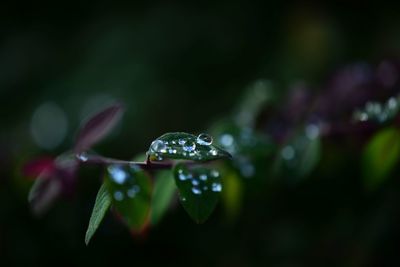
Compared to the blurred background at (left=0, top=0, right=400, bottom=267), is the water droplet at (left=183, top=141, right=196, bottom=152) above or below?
below

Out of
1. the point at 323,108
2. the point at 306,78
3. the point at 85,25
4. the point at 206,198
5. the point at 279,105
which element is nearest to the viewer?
the point at 206,198

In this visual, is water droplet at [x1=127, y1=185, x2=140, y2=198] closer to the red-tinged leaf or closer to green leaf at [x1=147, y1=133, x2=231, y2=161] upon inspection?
green leaf at [x1=147, y1=133, x2=231, y2=161]

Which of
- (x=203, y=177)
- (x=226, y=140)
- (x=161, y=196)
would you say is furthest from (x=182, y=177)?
(x=226, y=140)

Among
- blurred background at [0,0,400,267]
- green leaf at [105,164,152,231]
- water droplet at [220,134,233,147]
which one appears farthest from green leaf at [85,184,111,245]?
water droplet at [220,134,233,147]

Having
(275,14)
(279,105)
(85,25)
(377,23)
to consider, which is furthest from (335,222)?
(85,25)

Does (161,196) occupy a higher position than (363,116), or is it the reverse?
(363,116)

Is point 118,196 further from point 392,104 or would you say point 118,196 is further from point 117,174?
point 392,104

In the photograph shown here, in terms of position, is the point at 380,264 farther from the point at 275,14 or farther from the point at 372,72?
the point at 275,14
